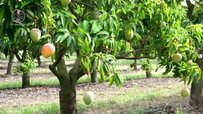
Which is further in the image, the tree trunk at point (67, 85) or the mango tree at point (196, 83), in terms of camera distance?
the mango tree at point (196, 83)

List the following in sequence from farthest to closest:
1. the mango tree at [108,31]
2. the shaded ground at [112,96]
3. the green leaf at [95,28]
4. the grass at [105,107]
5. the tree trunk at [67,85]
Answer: the grass at [105,107]
the shaded ground at [112,96]
the tree trunk at [67,85]
the green leaf at [95,28]
the mango tree at [108,31]

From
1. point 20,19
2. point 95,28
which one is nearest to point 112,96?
point 95,28

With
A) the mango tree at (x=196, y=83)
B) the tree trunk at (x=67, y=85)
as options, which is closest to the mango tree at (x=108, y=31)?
the tree trunk at (x=67, y=85)

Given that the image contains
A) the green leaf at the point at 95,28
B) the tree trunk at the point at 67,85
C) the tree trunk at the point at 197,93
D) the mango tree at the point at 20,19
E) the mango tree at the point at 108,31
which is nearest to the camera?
the mango tree at the point at 20,19

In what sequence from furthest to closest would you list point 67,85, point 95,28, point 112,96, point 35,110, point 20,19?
point 112,96, point 35,110, point 67,85, point 95,28, point 20,19

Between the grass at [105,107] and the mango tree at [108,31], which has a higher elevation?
the mango tree at [108,31]

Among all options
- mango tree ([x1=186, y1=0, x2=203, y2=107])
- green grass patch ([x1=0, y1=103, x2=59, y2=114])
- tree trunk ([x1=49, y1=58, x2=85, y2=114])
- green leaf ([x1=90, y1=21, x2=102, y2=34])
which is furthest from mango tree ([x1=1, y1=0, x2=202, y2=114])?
green grass patch ([x1=0, y1=103, x2=59, y2=114])

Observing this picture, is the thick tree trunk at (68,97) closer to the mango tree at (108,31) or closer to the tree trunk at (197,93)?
the mango tree at (108,31)

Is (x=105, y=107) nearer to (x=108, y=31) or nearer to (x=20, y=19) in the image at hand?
(x=108, y=31)

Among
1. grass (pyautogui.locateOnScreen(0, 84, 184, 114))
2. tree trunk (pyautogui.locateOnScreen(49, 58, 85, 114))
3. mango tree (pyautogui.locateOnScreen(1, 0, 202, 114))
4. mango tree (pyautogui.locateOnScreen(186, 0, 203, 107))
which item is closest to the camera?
mango tree (pyautogui.locateOnScreen(1, 0, 202, 114))

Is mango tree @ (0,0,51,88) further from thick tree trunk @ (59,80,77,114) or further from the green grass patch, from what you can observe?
the green grass patch

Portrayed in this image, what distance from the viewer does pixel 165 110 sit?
761cm

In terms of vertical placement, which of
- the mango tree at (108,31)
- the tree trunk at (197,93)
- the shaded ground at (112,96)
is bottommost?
the shaded ground at (112,96)

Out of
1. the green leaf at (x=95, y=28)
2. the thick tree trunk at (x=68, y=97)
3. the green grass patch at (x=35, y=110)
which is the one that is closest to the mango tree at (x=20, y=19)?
the green leaf at (x=95, y=28)
